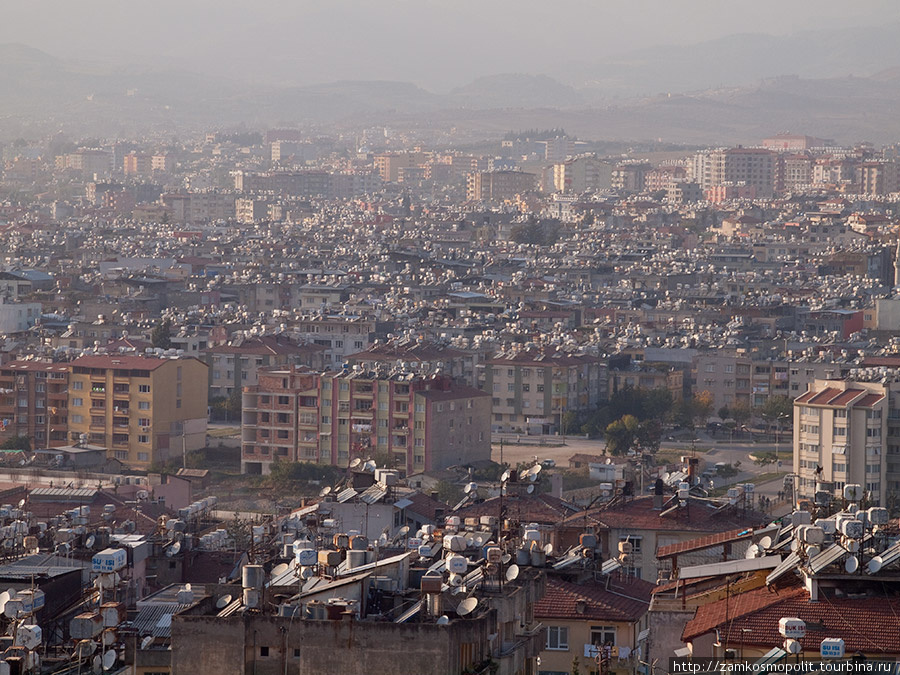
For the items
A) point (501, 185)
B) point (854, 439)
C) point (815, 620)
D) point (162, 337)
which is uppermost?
point (501, 185)

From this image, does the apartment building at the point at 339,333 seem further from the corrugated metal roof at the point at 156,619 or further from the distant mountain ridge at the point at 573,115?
the distant mountain ridge at the point at 573,115

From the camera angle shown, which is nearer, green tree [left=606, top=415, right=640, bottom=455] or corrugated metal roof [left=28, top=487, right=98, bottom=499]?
corrugated metal roof [left=28, top=487, right=98, bottom=499]

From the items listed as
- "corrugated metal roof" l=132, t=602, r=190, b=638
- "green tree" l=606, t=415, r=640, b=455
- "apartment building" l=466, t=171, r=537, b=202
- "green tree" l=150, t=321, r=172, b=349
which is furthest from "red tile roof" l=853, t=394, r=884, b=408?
"apartment building" l=466, t=171, r=537, b=202

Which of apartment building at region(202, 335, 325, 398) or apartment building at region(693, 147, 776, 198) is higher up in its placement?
apartment building at region(693, 147, 776, 198)

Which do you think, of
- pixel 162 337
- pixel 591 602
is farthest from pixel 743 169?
pixel 591 602

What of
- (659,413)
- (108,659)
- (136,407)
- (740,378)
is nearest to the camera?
(108,659)

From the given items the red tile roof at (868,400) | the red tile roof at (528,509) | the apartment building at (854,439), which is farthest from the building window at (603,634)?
the red tile roof at (868,400)

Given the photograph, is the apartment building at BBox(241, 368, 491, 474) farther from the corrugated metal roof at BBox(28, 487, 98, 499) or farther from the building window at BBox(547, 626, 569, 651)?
the building window at BBox(547, 626, 569, 651)

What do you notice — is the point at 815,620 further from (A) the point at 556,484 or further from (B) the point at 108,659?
(A) the point at 556,484
